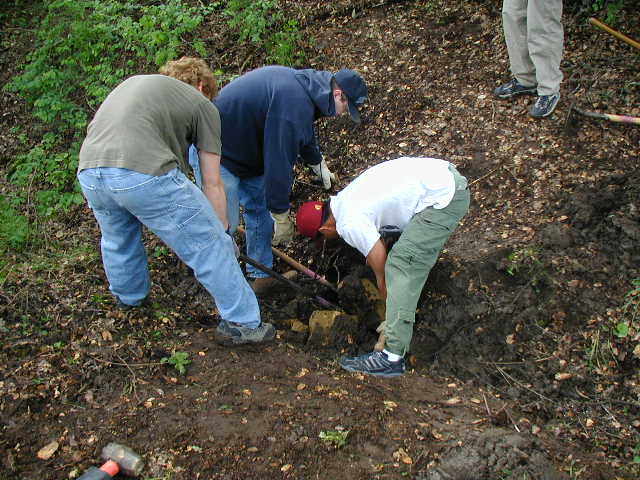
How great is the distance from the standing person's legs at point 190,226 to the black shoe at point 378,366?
77cm

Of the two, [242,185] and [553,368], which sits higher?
[242,185]

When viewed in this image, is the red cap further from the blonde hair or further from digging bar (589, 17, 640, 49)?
digging bar (589, 17, 640, 49)

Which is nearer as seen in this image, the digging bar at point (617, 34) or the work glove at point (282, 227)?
the work glove at point (282, 227)

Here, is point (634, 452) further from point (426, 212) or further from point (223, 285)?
point (223, 285)

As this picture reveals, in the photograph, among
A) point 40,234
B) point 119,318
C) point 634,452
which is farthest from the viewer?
point 40,234

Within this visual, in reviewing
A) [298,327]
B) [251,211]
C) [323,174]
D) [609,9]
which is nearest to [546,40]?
[609,9]

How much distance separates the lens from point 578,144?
14.4 ft

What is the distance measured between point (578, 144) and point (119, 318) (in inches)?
150

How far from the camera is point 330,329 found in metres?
3.74

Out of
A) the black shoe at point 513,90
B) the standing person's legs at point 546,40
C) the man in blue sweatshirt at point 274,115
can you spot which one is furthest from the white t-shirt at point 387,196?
the black shoe at point 513,90

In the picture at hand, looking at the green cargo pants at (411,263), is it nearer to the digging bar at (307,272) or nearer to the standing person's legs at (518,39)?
the digging bar at (307,272)

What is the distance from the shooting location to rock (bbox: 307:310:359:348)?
3715mm

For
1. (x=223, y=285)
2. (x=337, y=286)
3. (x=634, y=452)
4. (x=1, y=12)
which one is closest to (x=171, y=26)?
(x=1, y=12)

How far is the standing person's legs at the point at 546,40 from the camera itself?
439 cm
